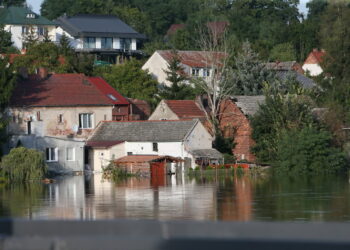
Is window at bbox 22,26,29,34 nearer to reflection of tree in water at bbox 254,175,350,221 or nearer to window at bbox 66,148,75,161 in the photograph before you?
window at bbox 66,148,75,161

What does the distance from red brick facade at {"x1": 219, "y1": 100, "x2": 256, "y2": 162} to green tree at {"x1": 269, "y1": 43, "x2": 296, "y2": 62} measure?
3604 centimetres

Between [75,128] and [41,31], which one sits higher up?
[41,31]

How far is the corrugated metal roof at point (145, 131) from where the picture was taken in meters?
49.6

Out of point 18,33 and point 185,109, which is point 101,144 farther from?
point 18,33

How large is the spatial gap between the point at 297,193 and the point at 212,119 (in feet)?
64.2

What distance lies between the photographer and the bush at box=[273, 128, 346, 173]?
46750 millimetres

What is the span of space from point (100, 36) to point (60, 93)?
42040 mm

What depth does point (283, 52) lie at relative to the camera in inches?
3703

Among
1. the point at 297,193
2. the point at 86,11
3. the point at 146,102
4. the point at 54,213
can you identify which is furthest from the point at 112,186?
the point at 86,11

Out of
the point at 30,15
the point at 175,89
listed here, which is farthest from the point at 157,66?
the point at 30,15

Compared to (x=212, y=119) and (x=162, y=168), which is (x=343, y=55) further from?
(x=162, y=168)

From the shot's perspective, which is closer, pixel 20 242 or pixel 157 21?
pixel 20 242

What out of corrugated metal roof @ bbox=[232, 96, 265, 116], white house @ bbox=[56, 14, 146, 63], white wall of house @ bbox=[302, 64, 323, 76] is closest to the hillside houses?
corrugated metal roof @ bbox=[232, 96, 265, 116]

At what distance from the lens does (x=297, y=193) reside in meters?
35.1
